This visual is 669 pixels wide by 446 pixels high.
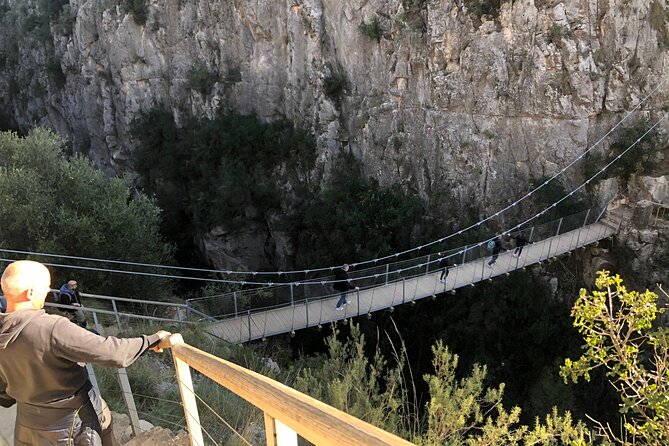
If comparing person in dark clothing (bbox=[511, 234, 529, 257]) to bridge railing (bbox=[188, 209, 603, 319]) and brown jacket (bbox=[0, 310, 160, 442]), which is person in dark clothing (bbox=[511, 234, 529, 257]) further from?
brown jacket (bbox=[0, 310, 160, 442])

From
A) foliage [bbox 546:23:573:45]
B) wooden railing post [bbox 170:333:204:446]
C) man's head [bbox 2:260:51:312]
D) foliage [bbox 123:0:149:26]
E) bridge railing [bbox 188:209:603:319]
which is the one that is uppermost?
foliage [bbox 123:0:149:26]

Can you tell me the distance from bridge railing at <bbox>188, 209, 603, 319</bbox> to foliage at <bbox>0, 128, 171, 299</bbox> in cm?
244

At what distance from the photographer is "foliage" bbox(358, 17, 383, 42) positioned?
53.3 feet

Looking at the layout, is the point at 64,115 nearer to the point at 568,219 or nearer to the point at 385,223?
the point at 385,223

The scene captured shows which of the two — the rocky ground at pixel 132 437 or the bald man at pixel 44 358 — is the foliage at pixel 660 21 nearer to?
the rocky ground at pixel 132 437

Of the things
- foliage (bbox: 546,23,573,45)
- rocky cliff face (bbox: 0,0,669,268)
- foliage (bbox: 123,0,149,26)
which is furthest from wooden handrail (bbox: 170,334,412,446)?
foliage (bbox: 123,0,149,26)

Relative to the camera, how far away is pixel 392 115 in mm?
16469

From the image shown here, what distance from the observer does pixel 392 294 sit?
10.5m

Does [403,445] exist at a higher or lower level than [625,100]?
higher

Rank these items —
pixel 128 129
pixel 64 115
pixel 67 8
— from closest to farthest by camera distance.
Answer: pixel 128 129
pixel 67 8
pixel 64 115

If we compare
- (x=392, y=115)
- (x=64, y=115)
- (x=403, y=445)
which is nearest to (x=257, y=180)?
(x=392, y=115)

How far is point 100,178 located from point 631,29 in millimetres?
14500

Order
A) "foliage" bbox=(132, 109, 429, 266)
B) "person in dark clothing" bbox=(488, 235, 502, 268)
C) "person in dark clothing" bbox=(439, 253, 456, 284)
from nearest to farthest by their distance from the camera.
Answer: "person in dark clothing" bbox=(439, 253, 456, 284), "person in dark clothing" bbox=(488, 235, 502, 268), "foliage" bbox=(132, 109, 429, 266)

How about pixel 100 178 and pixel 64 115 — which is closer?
pixel 100 178
